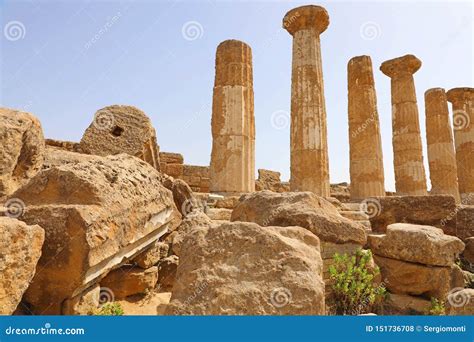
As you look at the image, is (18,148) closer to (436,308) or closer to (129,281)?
(129,281)

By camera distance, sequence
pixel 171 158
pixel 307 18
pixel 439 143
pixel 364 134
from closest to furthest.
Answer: pixel 307 18, pixel 364 134, pixel 171 158, pixel 439 143

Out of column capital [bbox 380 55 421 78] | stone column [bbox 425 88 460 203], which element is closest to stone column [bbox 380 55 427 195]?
column capital [bbox 380 55 421 78]

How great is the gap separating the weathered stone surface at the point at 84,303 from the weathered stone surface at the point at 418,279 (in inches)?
152

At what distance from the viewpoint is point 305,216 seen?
466 centimetres

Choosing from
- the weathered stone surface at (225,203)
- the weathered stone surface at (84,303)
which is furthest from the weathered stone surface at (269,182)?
the weathered stone surface at (84,303)

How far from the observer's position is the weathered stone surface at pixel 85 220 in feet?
9.76

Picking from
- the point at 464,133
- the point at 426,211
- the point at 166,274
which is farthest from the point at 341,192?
the point at 166,274

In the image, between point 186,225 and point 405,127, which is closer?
point 186,225

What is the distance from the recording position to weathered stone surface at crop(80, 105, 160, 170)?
6.28 m

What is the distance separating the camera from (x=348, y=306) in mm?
4312

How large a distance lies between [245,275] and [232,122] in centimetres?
803

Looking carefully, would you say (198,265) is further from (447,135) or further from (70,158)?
(447,135)

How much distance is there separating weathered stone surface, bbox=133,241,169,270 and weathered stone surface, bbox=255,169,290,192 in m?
11.2

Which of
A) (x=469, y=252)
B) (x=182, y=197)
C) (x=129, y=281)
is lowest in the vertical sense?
(x=129, y=281)
